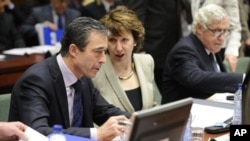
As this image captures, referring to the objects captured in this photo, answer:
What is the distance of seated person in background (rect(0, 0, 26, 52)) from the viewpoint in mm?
6188

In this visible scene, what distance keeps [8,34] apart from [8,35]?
12mm

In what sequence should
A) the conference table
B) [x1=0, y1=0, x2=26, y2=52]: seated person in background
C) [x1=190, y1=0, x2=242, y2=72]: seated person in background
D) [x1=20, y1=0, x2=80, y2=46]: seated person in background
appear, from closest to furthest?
[x1=190, y1=0, x2=242, y2=72]: seated person in background → the conference table → [x1=0, y1=0, x2=26, y2=52]: seated person in background → [x1=20, y1=0, x2=80, y2=46]: seated person in background


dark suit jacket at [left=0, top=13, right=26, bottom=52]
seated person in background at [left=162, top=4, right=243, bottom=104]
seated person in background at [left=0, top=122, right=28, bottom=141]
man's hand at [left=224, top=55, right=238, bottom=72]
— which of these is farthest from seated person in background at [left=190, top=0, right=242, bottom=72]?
seated person in background at [left=0, top=122, right=28, bottom=141]

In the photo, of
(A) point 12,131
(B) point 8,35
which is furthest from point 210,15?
(B) point 8,35

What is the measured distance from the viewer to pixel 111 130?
248 centimetres

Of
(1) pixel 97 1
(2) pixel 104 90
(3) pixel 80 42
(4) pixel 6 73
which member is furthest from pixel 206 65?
(1) pixel 97 1

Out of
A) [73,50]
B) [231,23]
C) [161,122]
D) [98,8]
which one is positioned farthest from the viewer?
[98,8]

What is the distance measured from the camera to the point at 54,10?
21.1 ft

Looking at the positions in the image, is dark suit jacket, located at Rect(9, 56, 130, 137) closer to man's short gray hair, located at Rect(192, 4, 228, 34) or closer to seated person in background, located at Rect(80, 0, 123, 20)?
man's short gray hair, located at Rect(192, 4, 228, 34)

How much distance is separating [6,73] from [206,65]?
1952 millimetres

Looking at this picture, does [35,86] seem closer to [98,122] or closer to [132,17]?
[98,122]

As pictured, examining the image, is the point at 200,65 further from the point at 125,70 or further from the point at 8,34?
the point at 8,34

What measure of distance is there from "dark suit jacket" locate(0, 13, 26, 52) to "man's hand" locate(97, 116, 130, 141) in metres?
3.87

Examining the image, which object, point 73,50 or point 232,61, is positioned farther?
point 232,61
